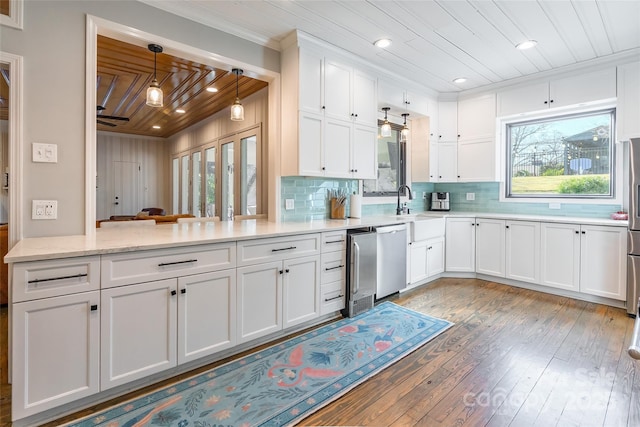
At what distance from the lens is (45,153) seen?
2037 mm

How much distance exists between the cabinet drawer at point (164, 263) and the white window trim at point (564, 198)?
13.3 ft

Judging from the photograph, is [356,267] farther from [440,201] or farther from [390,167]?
[440,201]

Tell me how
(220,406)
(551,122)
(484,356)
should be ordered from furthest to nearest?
(551,122)
(484,356)
(220,406)

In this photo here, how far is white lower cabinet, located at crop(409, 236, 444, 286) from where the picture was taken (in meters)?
3.93

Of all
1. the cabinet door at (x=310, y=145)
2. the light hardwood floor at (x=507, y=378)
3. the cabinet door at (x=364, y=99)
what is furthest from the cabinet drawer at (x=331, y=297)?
the cabinet door at (x=364, y=99)

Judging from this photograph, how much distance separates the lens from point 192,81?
3.88 m

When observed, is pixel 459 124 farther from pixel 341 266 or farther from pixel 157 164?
pixel 157 164

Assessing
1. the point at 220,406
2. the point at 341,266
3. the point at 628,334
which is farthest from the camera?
the point at 341,266

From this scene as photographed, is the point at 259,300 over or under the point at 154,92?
under

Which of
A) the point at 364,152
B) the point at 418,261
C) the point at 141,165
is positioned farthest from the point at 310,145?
the point at 141,165

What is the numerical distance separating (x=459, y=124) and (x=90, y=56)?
176 inches

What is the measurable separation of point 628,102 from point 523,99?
40.5 inches

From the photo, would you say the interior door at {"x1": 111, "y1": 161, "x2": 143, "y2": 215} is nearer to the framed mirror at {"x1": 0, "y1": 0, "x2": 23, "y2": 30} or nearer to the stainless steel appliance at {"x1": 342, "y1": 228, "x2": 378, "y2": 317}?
the framed mirror at {"x1": 0, "y1": 0, "x2": 23, "y2": 30}

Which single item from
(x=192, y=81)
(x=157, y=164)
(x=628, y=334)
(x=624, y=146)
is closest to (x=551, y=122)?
(x=624, y=146)
